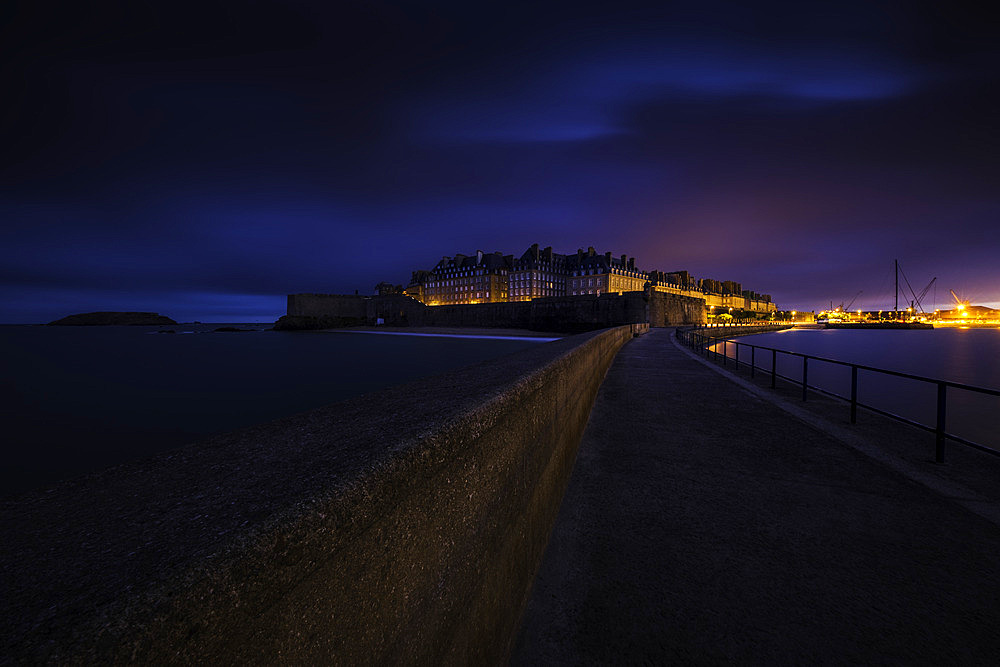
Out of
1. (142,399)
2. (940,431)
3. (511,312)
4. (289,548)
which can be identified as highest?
(511,312)

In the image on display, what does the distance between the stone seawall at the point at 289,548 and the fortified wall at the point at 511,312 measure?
44.2m

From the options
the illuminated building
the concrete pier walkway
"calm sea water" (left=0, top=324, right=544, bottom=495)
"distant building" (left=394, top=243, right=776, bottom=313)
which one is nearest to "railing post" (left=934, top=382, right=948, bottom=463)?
the concrete pier walkway

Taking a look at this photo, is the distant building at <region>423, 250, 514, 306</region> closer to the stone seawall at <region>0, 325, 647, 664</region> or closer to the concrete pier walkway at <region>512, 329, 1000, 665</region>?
the concrete pier walkway at <region>512, 329, 1000, 665</region>

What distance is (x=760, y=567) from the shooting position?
99.8 inches

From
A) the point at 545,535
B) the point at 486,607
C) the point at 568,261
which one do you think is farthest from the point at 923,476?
the point at 568,261

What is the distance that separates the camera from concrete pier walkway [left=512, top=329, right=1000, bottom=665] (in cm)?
202

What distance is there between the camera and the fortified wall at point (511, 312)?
45.6 meters

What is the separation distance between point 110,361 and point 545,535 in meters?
41.3

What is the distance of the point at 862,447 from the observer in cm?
459

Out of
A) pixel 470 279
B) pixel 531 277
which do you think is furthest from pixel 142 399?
pixel 470 279

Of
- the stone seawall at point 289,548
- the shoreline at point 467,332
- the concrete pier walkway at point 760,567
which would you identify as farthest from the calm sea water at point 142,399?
the shoreline at point 467,332

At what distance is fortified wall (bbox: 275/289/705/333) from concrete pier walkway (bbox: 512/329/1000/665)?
136 feet

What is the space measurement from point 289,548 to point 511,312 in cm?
5433

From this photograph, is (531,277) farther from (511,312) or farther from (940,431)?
(940,431)
